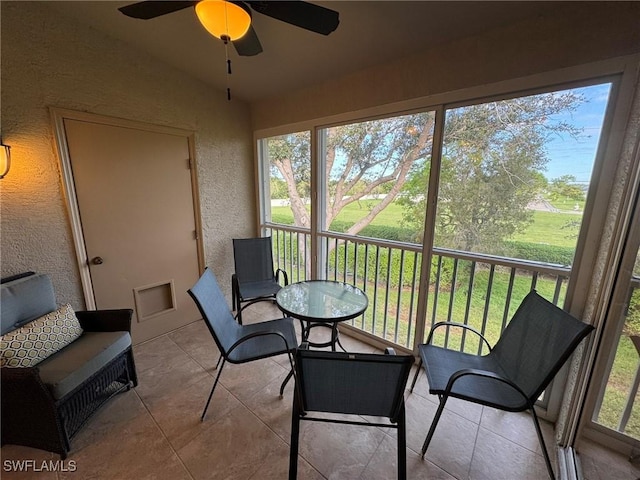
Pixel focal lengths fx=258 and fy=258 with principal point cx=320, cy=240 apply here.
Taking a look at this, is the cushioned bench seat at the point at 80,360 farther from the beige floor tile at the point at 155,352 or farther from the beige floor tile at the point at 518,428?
the beige floor tile at the point at 518,428

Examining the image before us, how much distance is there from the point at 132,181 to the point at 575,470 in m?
3.63

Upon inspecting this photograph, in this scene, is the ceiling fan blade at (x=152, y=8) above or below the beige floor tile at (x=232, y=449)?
above

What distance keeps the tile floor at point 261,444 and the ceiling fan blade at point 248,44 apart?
7.65ft

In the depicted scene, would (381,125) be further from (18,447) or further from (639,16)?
(18,447)

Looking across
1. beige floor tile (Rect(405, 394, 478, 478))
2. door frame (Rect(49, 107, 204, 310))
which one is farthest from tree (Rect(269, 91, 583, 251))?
door frame (Rect(49, 107, 204, 310))

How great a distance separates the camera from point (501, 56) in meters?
1.56

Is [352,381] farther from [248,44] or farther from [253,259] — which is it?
[253,259]

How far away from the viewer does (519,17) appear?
4.76 ft

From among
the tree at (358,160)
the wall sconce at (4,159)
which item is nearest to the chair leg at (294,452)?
the tree at (358,160)

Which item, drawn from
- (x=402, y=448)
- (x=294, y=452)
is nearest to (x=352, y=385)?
(x=402, y=448)

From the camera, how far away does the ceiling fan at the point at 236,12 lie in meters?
1.14

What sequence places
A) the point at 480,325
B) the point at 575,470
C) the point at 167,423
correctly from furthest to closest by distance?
the point at 480,325
the point at 167,423
the point at 575,470

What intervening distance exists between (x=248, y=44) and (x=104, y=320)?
215cm

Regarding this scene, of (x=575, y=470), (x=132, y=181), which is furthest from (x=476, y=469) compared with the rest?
(x=132, y=181)
